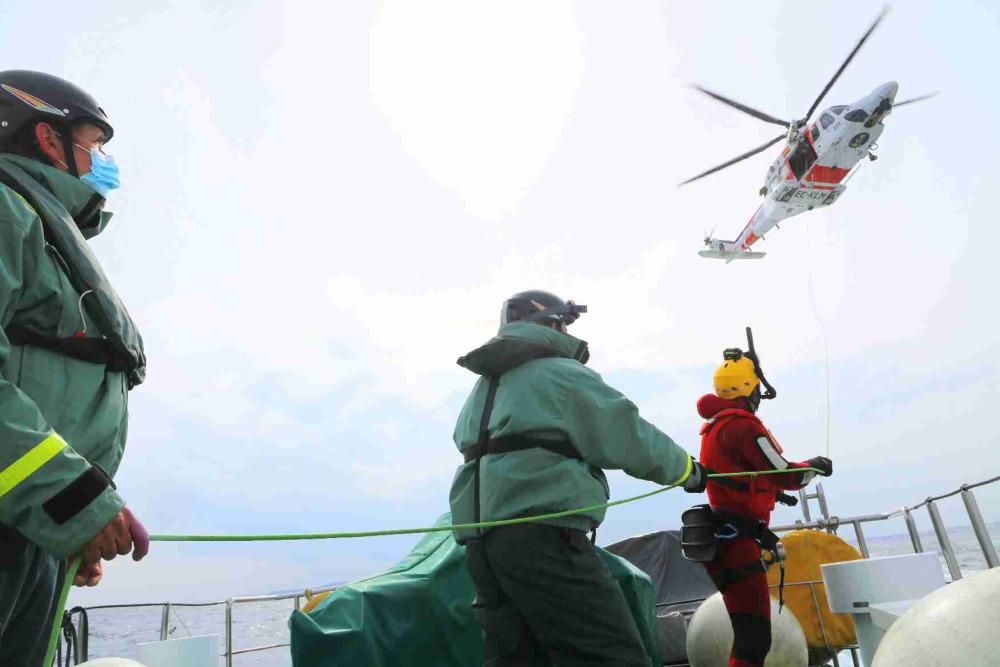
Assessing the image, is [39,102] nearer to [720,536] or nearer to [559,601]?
[559,601]

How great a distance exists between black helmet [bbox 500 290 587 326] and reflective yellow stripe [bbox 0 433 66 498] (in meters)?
2.43

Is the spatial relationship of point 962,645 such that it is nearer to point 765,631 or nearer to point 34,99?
point 765,631

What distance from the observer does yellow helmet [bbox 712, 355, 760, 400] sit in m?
4.93

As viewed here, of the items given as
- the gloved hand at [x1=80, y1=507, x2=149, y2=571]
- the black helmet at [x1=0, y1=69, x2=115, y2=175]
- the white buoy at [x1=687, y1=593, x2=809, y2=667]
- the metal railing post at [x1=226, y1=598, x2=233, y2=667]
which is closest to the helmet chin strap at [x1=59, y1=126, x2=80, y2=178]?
the black helmet at [x1=0, y1=69, x2=115, y2=175]

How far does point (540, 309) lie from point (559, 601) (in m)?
1.50

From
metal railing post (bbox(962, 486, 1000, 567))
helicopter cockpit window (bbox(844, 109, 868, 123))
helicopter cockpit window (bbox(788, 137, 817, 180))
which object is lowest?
metal railing post (bbox(962, 486, 1000, 567))

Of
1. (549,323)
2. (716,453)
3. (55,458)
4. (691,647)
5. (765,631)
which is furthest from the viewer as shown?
(691,647)

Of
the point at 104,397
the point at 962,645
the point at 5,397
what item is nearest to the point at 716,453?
the point at 962,645

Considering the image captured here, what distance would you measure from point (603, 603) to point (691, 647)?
2728 millimetres

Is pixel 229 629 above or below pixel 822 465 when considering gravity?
below

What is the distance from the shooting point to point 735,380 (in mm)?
4930

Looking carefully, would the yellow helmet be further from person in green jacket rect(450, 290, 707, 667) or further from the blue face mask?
the blue face mask

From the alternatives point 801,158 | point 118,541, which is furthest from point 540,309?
point 801,158

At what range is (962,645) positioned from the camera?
7.49 ft
